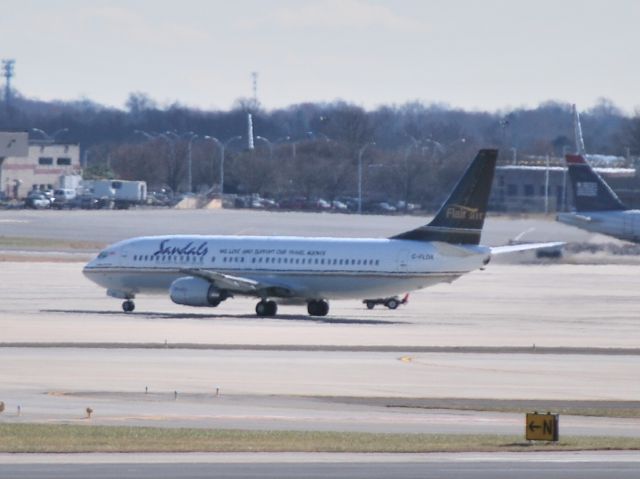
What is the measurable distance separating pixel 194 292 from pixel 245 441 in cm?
4207

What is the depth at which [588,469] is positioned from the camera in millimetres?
28016

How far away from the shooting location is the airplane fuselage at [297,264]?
71.2 meters

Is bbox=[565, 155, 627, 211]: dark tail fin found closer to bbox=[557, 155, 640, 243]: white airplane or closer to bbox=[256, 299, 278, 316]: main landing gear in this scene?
bbox=[557, 155, 640, 243]: white airplane

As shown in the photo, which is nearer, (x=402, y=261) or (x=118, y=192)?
(x=402, y=261)

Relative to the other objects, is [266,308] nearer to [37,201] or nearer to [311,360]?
[311,360]

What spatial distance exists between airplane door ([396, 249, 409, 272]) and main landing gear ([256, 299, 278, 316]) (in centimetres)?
644

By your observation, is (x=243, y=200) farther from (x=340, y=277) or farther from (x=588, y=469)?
(x=588, y=469)

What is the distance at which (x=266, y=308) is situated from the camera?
7388 cm

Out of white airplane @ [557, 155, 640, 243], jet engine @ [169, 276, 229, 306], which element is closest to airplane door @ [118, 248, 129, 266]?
jet engine @ [169, 276, 229, 306]

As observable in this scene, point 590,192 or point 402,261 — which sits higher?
point 590,192

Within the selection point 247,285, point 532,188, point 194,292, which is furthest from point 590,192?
point 532,188

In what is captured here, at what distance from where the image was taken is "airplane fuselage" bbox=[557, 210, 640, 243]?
11162cm

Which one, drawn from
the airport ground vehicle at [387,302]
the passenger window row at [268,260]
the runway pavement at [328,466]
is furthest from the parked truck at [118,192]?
the runway pavement at [328,466]

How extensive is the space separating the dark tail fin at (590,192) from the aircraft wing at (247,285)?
4486 centimetres
